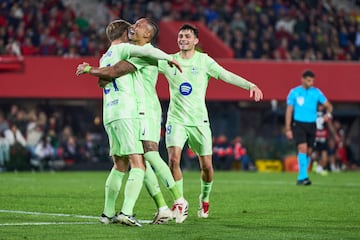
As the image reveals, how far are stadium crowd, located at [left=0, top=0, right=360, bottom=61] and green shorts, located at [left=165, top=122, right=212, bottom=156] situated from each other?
19.1 meters

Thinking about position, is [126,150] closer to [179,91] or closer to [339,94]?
[179,91]

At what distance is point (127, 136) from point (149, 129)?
Result: 31 cm

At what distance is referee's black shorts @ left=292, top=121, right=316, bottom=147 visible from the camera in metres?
21.8

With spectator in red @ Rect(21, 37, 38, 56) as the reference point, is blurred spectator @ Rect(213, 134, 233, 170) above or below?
below

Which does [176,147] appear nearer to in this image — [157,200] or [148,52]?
[157,200]

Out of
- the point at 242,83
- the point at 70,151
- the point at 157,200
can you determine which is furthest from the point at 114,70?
the point at 70,151

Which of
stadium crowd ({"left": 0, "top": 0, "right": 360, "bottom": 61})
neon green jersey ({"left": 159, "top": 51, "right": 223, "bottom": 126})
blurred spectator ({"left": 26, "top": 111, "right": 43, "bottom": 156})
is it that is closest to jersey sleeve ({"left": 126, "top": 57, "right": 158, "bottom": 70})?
neon green jersey ({"left": 159, "top": 51, "right": 223, "bottom": 126})

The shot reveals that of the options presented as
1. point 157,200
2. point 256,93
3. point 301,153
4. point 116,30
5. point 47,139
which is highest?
point 116,30

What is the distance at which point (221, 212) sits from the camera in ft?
46.8

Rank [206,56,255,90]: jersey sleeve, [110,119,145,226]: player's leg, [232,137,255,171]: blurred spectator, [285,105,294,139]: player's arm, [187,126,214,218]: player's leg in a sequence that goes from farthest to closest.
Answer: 1. [232,137,255,171]: blurred spectator
2. [285,105,294,139]: player's arm
3. [187,126,214,218]: player's leg
4. [206,56,255,90]: jersey sleeve
5. [110,119,145,226]: player's leg

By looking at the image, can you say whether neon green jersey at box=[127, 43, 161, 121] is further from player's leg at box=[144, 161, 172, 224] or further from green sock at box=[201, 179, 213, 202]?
green sock at box=[201, 179, 213, 202]

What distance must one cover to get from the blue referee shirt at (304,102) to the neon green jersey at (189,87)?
8480 millimetres

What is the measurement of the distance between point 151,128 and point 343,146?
76.0ft

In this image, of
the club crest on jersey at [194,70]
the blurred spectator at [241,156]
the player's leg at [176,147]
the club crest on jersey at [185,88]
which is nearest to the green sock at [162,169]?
the player's leg at [176,147]
